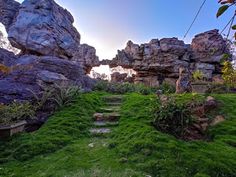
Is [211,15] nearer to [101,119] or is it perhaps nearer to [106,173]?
[106,173]

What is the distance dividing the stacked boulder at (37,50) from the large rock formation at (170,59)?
214 inches

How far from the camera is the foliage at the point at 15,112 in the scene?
4910 millimetres

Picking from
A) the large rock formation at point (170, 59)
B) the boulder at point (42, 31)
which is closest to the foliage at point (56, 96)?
the boulder at point (42, 31)

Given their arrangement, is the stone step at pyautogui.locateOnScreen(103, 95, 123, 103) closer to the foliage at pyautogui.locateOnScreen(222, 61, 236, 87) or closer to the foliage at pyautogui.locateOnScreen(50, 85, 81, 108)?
the foliage at pyautogui.locateOnScreen(50, 85, 81, 108)

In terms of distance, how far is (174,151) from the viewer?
383cm

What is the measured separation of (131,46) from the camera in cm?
1797

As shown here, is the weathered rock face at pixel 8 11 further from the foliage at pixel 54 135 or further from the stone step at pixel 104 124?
the stone step at pixel 104 124

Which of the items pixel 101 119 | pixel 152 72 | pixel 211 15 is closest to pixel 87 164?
pixel 101 119

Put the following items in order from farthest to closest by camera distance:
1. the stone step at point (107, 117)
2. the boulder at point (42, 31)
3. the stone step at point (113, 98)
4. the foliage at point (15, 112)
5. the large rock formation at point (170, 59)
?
the large rock formation at point (170, 59)
the boulder at point (42, 31)
the stone step at point (113, 98)
the stone step at point (107, 117)
the foliage at point (15, 112)

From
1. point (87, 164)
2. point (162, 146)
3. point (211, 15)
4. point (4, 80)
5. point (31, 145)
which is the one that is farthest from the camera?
point (4, 80)

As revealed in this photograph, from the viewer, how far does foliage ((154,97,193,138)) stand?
182 inches

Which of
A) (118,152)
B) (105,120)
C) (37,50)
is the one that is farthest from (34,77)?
(118,152)

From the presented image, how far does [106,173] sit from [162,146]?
1155 millimetres

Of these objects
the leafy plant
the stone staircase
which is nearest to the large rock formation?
the stone staircase
